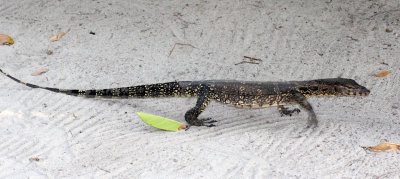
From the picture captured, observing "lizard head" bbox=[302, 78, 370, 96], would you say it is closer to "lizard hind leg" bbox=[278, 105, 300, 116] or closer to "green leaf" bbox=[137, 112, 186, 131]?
"lizard hind leg" bbox=[278, 105, 300, 116]

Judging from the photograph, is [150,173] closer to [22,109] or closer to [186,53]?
[22,109]

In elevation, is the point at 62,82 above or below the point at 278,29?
below

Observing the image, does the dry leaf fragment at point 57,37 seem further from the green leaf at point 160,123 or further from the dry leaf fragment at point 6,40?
the green leaf at point 160,123

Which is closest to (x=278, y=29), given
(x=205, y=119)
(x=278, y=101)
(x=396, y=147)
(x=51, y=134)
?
(x=278, y=101)

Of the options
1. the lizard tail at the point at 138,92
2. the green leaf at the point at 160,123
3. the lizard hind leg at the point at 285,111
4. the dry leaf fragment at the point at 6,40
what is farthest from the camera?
the dry leaf fragment at the point at 6,40

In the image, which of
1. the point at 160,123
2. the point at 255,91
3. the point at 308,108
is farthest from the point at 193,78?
the point at 308,108

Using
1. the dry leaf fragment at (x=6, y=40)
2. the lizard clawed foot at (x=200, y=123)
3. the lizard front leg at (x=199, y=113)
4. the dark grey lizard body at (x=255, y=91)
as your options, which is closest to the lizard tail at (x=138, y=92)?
the dark grey lizard body at (x=255, y=91)

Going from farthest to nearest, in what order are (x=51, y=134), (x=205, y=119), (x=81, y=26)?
(x=81, y=26), (x=205, y=119), (x=51, y=134)
